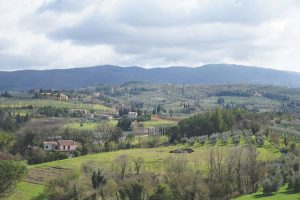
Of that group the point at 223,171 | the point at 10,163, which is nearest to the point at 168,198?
the point at 223,171

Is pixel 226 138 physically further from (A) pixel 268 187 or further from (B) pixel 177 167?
(A) pixel 268 187

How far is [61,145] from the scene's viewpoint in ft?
456

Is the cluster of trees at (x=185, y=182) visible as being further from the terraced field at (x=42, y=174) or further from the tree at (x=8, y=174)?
the terraced field at (x=42, y=174)

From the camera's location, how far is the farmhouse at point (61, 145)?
137875 millimetres

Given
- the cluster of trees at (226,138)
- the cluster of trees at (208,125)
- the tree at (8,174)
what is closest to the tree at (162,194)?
the tree at (8,174)

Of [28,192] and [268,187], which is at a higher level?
[268,187]

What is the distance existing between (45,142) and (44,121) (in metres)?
48.4

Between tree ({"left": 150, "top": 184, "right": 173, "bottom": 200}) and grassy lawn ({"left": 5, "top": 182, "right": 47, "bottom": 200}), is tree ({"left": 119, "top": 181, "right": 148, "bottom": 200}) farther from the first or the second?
grassy lawn ({"left": 5, "top": 182, "right": 47, "bottom": 200})

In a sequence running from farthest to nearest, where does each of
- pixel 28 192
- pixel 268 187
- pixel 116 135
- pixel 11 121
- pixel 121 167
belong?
pixel 11 121, pixel 116 135, pixel 28 192, pixel 121 167, pixel 268 187

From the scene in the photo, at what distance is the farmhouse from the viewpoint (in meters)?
138

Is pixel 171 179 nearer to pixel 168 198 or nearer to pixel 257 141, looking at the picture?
pixel 168 198

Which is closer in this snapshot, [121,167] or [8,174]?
[8,174]

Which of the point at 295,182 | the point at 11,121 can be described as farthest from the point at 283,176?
the point at 11,121

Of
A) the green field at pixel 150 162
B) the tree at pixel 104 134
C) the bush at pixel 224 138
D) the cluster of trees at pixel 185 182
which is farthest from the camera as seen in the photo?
the tree at pixel 104 134
